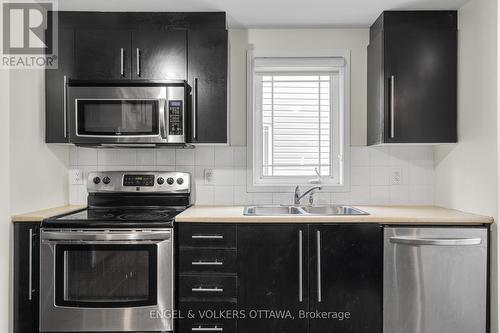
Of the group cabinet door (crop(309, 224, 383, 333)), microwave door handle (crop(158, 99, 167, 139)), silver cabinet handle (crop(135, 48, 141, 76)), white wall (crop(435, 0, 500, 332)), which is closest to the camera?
white wall (crop(435, 0, 500, 332))

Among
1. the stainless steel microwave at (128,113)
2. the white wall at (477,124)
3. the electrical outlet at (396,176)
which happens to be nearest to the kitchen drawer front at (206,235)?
the stainless steel microwave at (128,113)

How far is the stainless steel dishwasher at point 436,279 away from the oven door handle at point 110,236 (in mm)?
1273

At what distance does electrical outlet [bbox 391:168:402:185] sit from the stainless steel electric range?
164 centimetres

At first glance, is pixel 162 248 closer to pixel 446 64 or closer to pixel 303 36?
pixel 303 36

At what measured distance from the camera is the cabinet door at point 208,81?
251cm

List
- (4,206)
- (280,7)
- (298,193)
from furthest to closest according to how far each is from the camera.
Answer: (298,193), (280,7), (4,206)

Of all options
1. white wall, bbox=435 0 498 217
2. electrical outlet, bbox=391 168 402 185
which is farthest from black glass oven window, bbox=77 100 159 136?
white wall, bbox=435 0 498 217

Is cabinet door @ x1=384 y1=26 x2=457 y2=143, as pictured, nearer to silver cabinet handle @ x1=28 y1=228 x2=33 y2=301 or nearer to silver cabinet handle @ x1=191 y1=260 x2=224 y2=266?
silver cabinet handle @ x1=191 y1=260 x2=224 y2=266

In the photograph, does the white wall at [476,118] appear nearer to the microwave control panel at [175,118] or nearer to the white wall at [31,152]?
the microwave control panel at [175,118]

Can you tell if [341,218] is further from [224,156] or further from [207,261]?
[224,156]

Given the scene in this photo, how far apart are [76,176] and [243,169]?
1222mm

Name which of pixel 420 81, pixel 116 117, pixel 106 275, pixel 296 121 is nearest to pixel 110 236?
pixel 106 275

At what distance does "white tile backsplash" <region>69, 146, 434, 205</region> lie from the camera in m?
2.83

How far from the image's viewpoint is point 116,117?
95.5 inches
